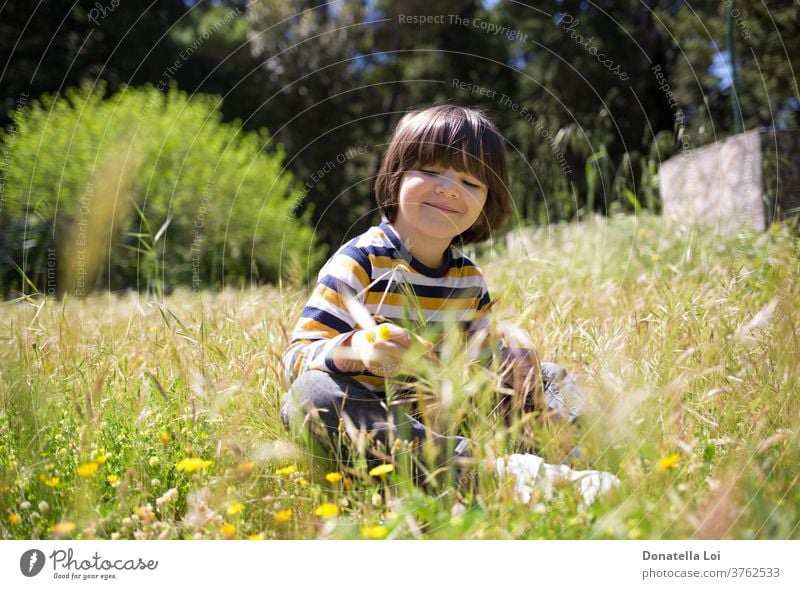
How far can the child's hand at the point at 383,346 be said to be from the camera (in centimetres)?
130

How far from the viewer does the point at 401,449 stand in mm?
1372

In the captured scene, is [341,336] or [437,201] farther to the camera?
[437,201]

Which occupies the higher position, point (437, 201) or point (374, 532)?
point (437, 201)

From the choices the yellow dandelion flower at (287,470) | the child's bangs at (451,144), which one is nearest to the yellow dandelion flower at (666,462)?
the yellow dandelion flower at (287,470)

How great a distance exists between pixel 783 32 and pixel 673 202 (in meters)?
1.12

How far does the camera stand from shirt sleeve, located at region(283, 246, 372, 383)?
1496 millimetres

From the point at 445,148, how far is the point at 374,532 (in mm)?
→ 988

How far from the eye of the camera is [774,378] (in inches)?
55.9
